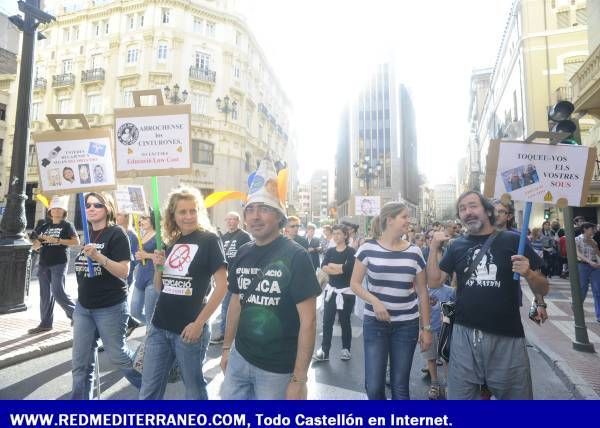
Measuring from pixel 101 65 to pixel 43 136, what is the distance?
1235 inches

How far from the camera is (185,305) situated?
9.07 ft

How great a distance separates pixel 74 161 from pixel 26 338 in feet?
10.6

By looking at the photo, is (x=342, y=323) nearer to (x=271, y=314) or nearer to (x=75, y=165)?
(x=271, y=314)

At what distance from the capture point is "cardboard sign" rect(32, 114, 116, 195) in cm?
373

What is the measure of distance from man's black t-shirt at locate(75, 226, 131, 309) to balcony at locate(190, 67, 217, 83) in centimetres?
2815

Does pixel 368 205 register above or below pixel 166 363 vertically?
above

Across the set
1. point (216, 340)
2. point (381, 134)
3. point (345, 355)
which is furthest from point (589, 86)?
point (381, 134)

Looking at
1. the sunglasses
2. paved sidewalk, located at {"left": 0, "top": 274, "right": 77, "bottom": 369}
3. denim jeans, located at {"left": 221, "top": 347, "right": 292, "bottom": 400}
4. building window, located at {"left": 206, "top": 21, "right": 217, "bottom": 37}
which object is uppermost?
building window, located at {"left": 206, "top": 21, "right": 217, "bottom": 37}

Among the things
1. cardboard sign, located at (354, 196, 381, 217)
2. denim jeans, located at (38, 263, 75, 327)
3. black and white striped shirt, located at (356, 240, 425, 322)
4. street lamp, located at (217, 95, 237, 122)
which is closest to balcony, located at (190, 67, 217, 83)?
street lamp, located at (217, 95, 237, 122)

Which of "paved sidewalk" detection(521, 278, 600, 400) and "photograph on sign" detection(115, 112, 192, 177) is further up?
"photograph on sign" detection(115, 112, 192, 177)

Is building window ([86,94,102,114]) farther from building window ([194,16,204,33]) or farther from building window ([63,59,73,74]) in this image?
building window ([194,16,204,33])

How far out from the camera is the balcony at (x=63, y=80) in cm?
2988

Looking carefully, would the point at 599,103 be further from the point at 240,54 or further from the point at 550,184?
the point at 240,54

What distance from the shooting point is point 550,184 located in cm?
316
